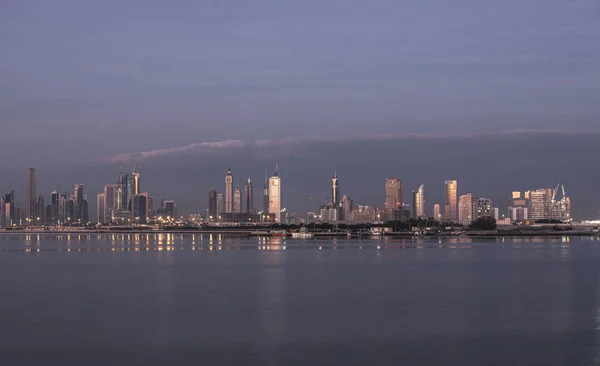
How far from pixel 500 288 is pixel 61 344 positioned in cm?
→ 2889

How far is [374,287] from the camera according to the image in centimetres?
5075

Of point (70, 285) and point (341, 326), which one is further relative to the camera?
point (70, 285)

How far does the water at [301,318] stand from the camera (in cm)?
2681

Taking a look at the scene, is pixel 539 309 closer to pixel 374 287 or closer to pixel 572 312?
pixel 572 312

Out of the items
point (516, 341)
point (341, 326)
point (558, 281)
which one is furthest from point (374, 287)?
point (516, 341)

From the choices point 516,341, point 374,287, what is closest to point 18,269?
point 374,287

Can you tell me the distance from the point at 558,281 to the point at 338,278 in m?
14.6

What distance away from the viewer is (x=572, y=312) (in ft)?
123

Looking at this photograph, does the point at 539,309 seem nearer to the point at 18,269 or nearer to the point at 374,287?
the point at 374,287

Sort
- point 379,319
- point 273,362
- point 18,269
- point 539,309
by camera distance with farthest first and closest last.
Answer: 1. point 18,269
2. point 539,309
3. point 379,319
4. point 273,362

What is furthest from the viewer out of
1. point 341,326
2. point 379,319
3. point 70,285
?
point 70,285

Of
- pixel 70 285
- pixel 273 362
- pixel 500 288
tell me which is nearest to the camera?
pixel 273 362

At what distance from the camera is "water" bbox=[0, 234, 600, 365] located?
26812 mm

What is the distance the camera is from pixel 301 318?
117 feet
